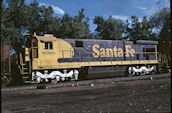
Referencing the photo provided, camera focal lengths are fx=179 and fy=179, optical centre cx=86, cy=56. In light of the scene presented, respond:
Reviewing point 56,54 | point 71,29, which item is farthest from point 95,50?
point 71,29

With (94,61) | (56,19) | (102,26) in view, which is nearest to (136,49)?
(94,61)

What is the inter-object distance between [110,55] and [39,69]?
6682 mm

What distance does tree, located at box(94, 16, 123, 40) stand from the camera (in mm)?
36688

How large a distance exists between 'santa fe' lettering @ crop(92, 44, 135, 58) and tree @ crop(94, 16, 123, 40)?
61.0 ft

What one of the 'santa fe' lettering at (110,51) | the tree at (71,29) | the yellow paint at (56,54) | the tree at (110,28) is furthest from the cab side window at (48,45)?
the tree at (110,28)

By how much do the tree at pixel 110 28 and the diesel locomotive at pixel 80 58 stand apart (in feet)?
57.8

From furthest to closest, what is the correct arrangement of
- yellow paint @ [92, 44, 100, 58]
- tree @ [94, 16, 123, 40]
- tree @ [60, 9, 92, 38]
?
tree @ [94, 16, 123, 40] < tree @ [60, 9, 92, 38] < yellow paint @ [92, 44, 100, 58]

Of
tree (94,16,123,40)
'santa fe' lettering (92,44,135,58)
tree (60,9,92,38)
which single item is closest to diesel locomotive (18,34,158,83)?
'santa fe' lettering (92,44,135,58)

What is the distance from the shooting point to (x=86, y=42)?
15578 millimetres

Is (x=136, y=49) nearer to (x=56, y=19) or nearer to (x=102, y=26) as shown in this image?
(x=56, y=19)

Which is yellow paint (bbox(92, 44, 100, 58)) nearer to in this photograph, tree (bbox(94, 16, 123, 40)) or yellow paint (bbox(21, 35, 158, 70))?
yellow paint (bbox(21, 35, 158, 70))

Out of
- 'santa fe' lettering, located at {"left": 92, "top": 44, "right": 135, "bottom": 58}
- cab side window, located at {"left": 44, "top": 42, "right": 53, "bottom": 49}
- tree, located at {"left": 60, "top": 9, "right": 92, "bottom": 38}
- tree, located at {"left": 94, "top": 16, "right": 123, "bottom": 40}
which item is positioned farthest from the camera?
tree, located at {"left": 94, "top": 16, "right": 123, "bottom": 40}

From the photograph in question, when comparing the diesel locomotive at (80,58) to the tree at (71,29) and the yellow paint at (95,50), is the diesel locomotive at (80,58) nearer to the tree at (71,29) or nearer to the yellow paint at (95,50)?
the yellow paint at (95,50)

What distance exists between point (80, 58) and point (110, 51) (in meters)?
3.24
